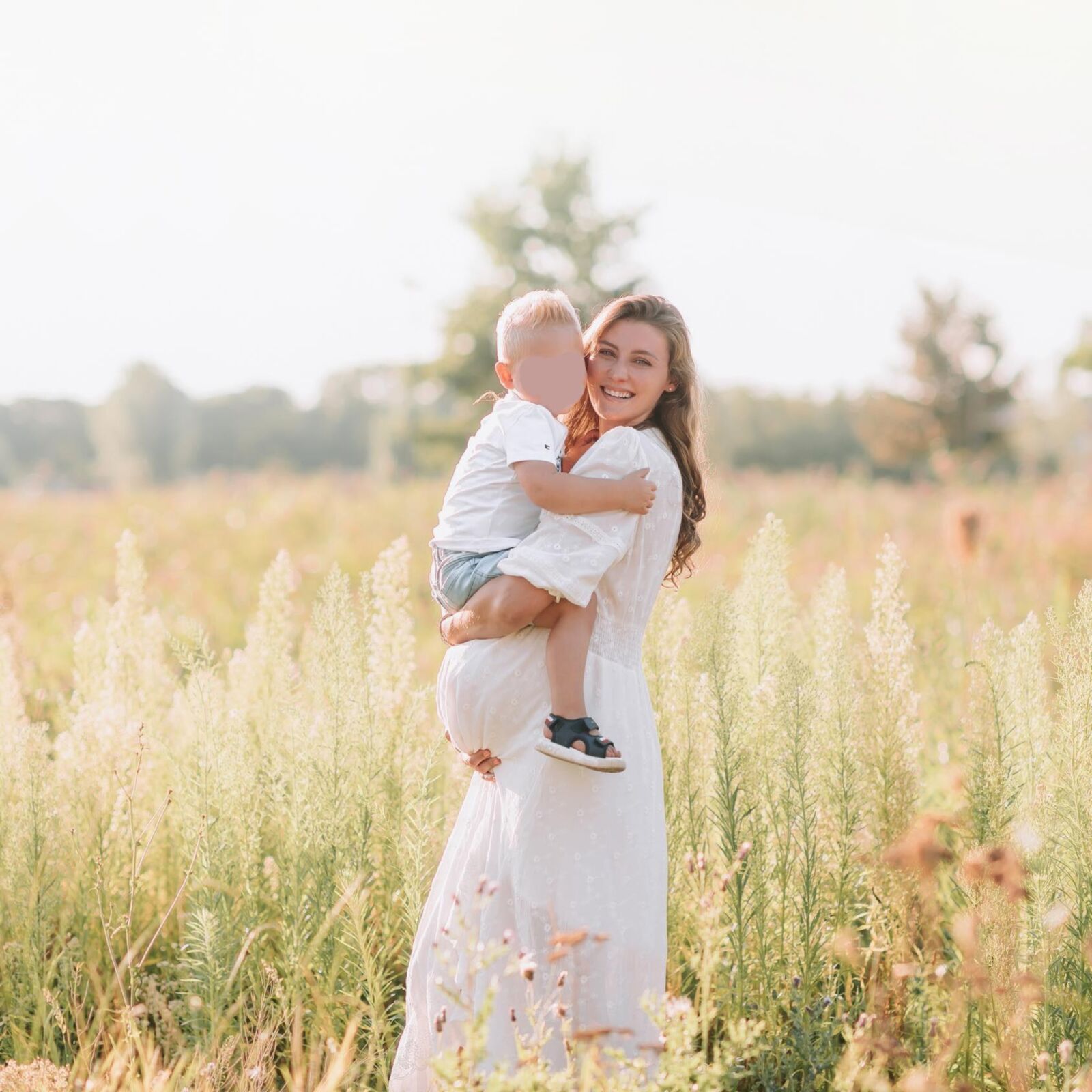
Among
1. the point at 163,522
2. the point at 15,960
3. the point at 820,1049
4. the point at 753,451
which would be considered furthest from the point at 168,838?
the point at 753,451

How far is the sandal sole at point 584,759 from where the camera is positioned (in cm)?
238

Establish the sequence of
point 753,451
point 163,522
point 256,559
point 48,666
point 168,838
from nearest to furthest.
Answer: point 168,838 < point 48,666 < point 256,559 < point 163,522 < point 753,451

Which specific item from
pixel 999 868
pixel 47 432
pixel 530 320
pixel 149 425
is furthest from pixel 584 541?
pixel 47 432

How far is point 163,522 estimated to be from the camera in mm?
13672

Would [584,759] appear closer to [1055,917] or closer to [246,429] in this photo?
[1055,917]

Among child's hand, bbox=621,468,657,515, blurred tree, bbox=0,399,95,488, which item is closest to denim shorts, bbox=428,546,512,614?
child's hand, bbox=621,468,657,515

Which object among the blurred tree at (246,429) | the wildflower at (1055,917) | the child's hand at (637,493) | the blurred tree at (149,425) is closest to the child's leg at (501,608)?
the child's hand at (637,493)

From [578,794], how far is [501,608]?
46 cm

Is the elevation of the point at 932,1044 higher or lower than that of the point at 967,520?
lower

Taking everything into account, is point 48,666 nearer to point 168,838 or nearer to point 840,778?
point 168,838

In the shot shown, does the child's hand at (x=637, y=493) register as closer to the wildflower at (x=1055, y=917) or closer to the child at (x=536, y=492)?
the child at (x=536, y=492)

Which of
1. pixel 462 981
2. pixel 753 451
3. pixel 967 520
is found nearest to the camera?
pixel 462 981

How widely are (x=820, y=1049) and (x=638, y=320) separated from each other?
1.84 metres

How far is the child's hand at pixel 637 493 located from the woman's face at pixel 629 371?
25 centimetres
